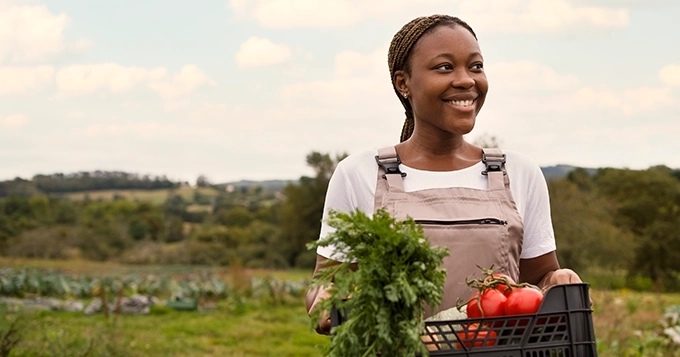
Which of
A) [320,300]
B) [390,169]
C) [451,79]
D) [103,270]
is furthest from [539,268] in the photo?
[103,270]

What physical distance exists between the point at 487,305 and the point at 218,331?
994cm

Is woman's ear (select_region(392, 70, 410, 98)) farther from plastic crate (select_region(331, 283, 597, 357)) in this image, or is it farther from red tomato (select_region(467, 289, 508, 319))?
plastic crate (select_region(331, 283, 597, 357))

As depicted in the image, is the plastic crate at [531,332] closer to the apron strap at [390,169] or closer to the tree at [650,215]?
the apron strap at [390,169]

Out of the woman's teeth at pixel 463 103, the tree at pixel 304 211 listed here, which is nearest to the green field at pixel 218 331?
the woman's teeth at pixel 463 103

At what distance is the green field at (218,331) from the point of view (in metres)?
7.50

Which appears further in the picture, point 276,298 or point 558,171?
point 558,171

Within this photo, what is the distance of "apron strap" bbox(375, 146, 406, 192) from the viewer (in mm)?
2508

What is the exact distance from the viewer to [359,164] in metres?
2.58

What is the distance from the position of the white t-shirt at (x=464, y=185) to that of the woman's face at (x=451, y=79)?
0.16 meters

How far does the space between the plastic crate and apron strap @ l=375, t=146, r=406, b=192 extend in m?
0.73

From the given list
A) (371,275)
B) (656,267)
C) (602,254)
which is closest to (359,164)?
(371,275)

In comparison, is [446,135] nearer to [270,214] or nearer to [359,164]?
[359,164]

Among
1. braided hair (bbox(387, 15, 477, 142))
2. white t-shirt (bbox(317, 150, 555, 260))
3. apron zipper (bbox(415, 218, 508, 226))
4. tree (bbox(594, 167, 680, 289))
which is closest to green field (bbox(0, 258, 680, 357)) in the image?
white t-shirt (bbox(317, 150, 555, 260))

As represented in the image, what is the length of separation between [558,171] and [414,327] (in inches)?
1792
